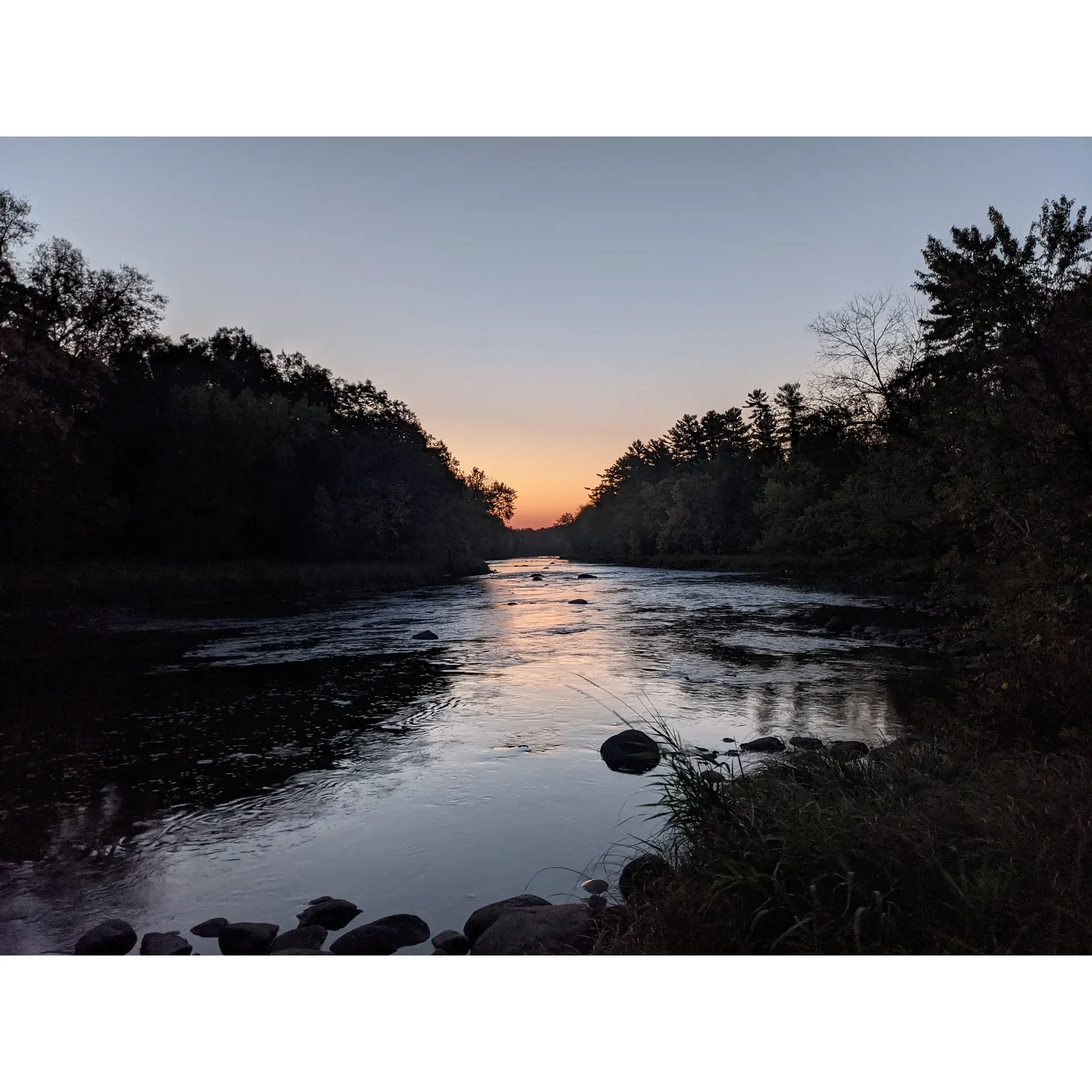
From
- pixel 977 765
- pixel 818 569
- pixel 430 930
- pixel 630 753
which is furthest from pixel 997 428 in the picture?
pixel 818 569

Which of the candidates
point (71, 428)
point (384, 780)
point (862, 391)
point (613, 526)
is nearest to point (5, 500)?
point (71, 428)

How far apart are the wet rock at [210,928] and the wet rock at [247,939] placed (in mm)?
66

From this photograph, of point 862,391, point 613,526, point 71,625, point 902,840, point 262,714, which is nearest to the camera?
point 902,840

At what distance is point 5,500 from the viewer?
83.8ft

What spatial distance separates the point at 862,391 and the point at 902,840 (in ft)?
65.5

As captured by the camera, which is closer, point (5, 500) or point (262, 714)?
point (262, 714)

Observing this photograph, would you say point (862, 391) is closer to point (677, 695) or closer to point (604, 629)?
point (604, 629)

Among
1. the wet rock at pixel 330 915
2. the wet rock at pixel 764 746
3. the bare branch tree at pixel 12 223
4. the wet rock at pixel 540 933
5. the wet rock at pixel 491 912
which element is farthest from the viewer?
the bare branch tree at pixel 12 223

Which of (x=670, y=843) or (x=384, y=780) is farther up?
(x=670, y=843)

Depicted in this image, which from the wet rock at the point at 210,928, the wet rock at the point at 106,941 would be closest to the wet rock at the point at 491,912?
the wet rock at the point at 210,928

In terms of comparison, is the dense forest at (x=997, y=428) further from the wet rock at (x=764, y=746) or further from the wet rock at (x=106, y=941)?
the wet rock at (x=106, y=941)

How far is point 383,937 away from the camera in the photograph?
5059 millimetres

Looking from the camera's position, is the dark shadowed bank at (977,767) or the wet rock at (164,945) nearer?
the dark shadowed bank at (977,767)

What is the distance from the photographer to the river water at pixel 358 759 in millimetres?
6117
